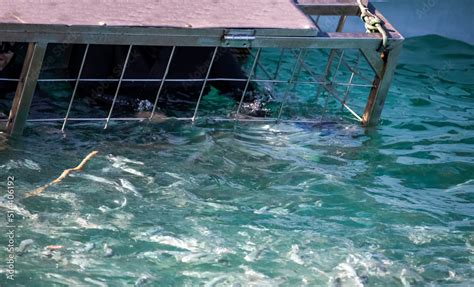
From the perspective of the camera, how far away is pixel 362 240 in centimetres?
409

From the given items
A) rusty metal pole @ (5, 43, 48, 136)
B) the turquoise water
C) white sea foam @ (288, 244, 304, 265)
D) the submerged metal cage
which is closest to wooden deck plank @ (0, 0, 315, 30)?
the submerged metal cage

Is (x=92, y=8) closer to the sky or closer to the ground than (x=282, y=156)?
closer to the sky

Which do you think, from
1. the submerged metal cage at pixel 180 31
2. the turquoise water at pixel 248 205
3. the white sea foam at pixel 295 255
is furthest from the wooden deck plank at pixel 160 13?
the white sea foam at pixel 295 255

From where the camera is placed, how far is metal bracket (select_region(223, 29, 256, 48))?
4.68 m

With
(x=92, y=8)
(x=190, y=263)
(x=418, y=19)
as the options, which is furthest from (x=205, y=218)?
(x=418, y=19)

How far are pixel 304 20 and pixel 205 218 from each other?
136cm

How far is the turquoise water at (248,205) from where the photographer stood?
3.72 m

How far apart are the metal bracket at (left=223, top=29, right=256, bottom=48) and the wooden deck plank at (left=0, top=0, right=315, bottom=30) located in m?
0.04

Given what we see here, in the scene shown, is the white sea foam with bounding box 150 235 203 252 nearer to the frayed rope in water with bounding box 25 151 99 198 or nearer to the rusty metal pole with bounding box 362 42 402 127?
the frayed rope in water with bounding box 25 151 99 198

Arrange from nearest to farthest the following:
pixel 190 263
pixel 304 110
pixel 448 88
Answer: pixel 190 263
pixel 304 110
pixel 448 88

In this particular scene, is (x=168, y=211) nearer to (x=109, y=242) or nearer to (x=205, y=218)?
(x=205, y=218)

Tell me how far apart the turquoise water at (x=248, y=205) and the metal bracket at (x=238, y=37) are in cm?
64

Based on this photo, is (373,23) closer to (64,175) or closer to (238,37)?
(238,37)

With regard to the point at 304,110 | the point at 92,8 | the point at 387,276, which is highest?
the point at 92,8
